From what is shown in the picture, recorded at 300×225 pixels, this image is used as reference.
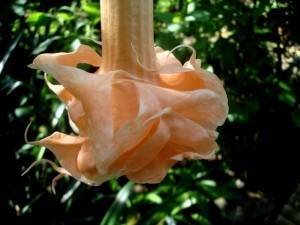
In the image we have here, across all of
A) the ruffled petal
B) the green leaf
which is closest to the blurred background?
the green leaf

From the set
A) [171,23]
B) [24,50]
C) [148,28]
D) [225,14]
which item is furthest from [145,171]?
[24,50]

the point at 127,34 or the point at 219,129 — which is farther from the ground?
the point at 127,34

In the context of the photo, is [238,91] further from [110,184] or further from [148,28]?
[148,28]

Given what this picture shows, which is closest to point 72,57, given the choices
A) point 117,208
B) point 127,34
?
point 127,34

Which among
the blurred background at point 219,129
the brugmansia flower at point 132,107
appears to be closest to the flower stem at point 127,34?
the brugmansia flower at point 132,107

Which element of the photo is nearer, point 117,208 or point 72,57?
point 72,57

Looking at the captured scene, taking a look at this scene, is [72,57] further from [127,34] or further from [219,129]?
[219,129]
